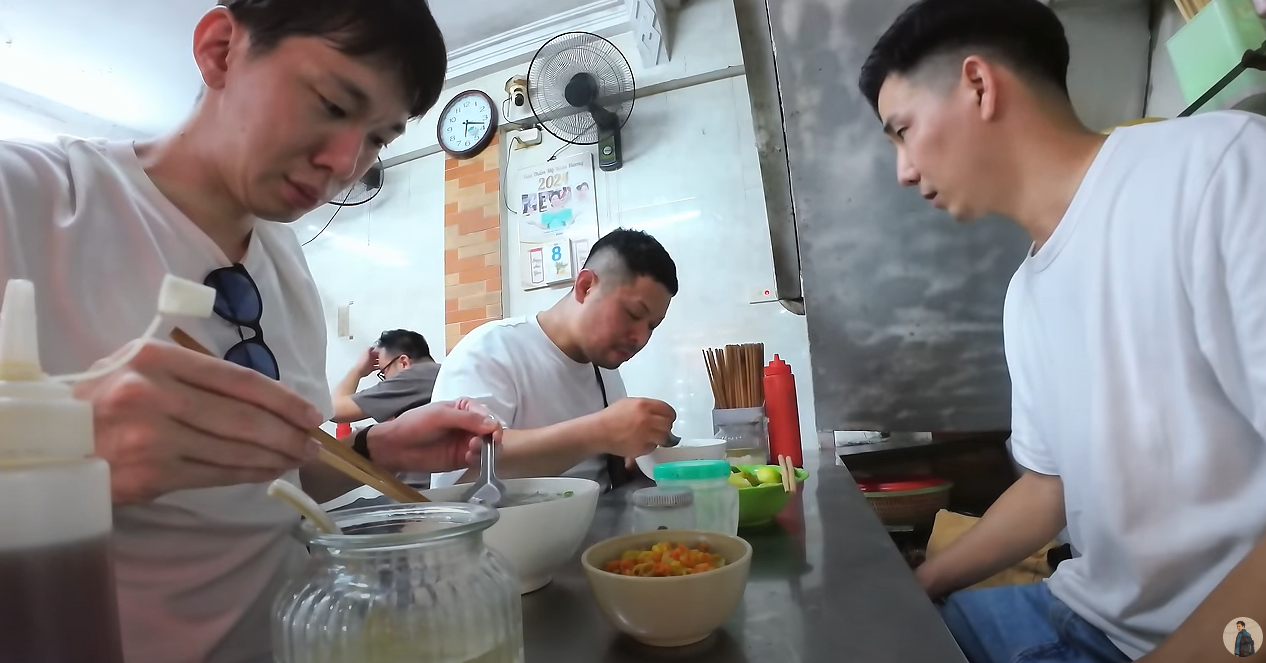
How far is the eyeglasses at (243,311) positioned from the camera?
793mm

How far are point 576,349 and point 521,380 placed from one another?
0.23 metres

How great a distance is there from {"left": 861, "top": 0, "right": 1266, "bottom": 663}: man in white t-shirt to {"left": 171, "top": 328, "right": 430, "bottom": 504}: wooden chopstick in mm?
840

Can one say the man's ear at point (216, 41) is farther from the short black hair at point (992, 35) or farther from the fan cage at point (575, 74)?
the fan cage at point (575, 74)

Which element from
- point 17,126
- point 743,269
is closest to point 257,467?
point 743,269

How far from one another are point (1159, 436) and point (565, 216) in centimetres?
291

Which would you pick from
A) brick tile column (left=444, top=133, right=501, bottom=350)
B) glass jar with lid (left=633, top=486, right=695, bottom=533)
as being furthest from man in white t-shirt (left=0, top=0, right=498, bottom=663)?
brick tile column (left=444, top=133, right=501, bottom=350)

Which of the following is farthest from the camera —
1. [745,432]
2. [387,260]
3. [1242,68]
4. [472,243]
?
[387,260]

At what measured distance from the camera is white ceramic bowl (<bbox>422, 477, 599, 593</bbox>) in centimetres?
62

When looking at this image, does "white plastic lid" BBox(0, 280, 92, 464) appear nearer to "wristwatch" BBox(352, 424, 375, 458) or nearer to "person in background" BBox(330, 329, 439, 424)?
"wristwatch" BBox(352, 424, 375, 458)

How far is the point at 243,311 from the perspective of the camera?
0.83 meters

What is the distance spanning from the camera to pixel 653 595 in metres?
0.50

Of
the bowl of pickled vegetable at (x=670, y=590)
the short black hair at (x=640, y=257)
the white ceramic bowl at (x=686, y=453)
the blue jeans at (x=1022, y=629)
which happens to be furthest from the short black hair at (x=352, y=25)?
the blue jeans at (x=1022, y=629)

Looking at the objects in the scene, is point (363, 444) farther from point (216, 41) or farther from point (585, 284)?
point (585, 284)

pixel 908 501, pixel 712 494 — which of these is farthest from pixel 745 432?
pixel 712 494
